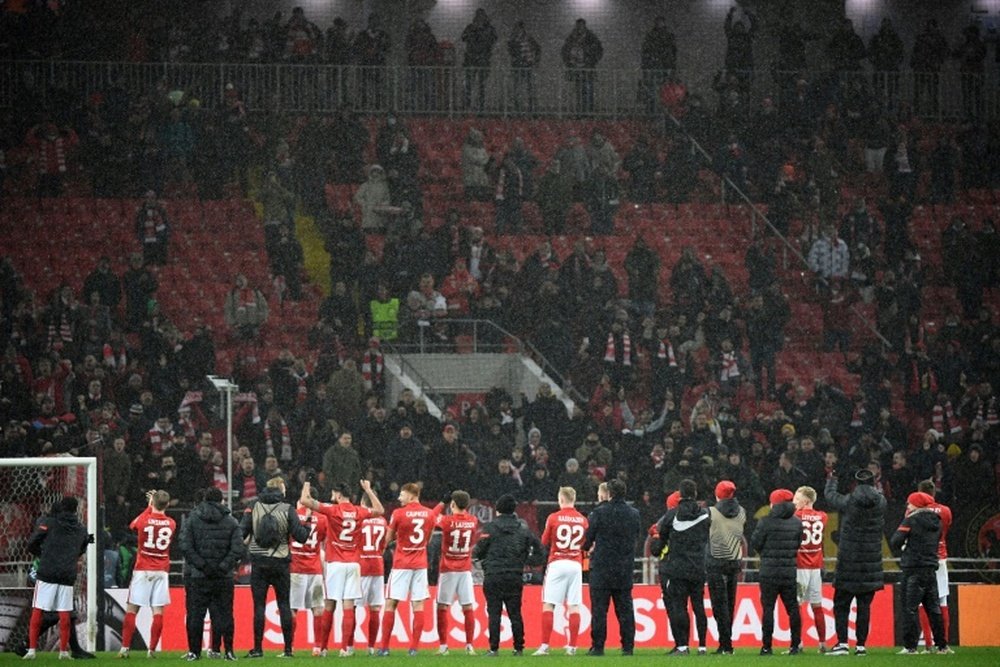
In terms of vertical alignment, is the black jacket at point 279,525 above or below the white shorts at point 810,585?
above

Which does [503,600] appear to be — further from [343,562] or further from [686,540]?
[686,540]

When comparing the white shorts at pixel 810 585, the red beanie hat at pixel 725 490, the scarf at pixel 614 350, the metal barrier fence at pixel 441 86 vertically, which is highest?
the metal barrier fence at pixel 441 86

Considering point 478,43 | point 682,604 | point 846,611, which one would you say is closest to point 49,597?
point 682,604

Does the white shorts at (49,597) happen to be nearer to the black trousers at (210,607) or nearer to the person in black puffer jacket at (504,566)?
the black trousers at (210,607)

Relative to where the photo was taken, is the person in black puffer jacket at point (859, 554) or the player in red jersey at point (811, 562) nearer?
the person in black puffer jacket at point (859, 554)

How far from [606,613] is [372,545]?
252cm

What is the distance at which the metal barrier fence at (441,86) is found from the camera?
33281 millimetres

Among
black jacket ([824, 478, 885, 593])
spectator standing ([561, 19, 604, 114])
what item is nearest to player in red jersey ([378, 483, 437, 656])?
black jacket ([824, 478, 885, 593])

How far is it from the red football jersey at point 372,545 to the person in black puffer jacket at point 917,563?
16.8 feet

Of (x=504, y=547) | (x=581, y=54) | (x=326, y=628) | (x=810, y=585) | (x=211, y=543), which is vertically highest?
(x=581, y=54)

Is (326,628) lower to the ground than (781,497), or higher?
lower

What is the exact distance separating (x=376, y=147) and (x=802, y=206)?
8043mm

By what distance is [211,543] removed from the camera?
16.8 metres

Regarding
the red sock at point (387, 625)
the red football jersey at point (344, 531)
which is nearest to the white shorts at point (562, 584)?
the red sock at point (387, 625)
